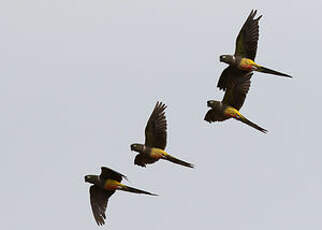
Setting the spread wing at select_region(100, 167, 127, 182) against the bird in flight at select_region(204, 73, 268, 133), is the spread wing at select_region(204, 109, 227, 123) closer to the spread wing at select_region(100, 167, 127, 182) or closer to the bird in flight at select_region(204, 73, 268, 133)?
the bird in flight at select_region(204, 73, 268, 133)

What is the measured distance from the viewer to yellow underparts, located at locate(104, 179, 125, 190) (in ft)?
87.8

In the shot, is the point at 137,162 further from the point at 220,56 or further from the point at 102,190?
the point at 220,56

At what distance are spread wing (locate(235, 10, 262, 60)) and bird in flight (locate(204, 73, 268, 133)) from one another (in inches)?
33.3

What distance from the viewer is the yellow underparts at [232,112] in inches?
1126

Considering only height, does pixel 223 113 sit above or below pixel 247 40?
below

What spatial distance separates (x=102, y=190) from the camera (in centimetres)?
2714

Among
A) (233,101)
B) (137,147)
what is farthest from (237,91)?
(137,147)

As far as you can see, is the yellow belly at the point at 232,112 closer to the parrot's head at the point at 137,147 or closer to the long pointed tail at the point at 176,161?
→ the long pointed tail at the point at 176,161

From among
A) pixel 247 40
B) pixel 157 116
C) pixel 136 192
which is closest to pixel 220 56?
pixel 247 40

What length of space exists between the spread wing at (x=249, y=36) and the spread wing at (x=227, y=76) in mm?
689

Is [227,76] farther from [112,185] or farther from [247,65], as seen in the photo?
[112,185]

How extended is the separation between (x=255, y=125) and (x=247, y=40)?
282 centimetres

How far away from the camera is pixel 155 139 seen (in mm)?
27828

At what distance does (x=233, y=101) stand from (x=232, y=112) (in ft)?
1.42
